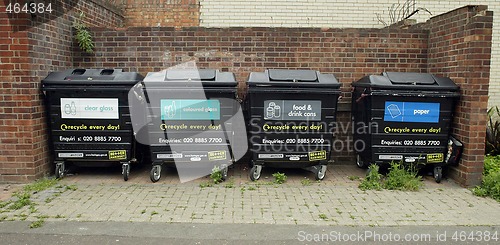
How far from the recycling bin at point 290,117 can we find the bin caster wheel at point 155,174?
4.49 ft

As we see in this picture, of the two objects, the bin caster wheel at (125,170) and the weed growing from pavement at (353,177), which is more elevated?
the bin caster wheel at (125,170)

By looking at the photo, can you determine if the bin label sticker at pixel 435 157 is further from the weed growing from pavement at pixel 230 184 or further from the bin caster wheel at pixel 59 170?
the bin caster wheel at pixel 59 170

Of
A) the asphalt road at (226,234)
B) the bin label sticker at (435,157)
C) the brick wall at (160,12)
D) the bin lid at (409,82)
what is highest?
the brick wall at (160,12)

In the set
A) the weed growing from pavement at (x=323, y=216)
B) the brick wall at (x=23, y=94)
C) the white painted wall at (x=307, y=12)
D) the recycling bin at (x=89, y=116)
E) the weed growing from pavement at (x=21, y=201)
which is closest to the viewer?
the weed growing from pavement at (x=323, y=216)

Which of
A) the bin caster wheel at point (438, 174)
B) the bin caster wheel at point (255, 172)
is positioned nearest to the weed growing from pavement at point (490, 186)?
the bin caster wheel at point (438, 174)

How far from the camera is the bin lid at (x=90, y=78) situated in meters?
5.43

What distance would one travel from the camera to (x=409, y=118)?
5578 millimetres

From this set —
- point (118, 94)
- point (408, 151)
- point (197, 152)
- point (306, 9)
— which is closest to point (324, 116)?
point (408, 151)

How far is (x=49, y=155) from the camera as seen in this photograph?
5.84m

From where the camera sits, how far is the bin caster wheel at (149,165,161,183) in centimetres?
556

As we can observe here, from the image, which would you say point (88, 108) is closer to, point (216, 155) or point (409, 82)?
point (216, 155)

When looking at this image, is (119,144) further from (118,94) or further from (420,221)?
(420,221)

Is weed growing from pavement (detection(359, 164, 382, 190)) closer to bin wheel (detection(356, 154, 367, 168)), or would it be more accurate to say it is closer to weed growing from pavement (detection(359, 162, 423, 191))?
weed growing from pavement (detection(359, 162, 423, 191))

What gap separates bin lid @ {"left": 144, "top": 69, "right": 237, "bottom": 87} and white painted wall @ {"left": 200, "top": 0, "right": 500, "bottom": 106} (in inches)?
134
